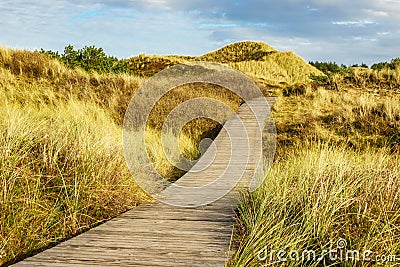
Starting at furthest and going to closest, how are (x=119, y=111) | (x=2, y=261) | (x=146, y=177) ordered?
(x=119, y=111) → (x=146, y=177) → (x=2, y=261)

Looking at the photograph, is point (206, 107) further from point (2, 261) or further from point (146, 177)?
point (2, 261)

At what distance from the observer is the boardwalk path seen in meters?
3.84

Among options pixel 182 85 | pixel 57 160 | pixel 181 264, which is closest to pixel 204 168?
pixel 57 160

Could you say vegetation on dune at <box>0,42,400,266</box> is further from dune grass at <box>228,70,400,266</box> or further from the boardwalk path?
the boardwalk path

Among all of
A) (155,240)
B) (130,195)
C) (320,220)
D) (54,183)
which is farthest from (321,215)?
(54,183)

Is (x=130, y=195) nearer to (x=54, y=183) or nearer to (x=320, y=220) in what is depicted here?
(x=54, y=183)

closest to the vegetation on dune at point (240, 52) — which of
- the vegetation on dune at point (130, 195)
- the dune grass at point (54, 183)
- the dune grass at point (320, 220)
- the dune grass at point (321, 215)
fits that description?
the vegetation on dune at point (130, 195)

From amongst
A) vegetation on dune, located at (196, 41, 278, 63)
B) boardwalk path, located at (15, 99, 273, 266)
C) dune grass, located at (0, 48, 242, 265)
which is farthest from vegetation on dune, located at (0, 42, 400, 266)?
vegetation on dune, located at (196, 41, 278, 63)

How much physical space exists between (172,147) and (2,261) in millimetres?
6354

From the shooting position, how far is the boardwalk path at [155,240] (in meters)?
3.84

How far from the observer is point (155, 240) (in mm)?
4406

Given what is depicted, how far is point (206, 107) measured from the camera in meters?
14.6

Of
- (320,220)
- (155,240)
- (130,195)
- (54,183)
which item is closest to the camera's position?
(155,240)

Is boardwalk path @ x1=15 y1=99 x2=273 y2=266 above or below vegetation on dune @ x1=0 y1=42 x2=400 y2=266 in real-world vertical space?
→ below
